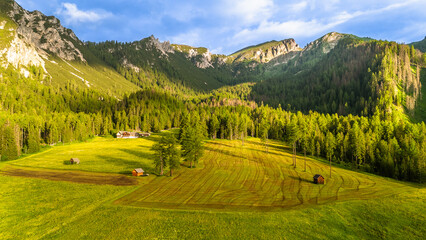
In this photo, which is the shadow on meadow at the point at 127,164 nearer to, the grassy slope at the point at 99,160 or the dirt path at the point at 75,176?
the grassy slope at the point at 99,160

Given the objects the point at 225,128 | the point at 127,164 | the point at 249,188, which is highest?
the point at 225,128

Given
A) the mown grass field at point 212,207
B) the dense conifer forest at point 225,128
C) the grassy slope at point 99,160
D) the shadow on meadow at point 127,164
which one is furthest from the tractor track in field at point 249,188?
the grassy slope at point 99,160

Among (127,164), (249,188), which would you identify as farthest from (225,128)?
(249,188)

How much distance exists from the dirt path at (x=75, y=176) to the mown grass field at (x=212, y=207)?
1.45 meters

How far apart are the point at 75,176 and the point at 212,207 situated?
155ft

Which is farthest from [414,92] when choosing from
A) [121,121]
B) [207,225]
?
[121,121]

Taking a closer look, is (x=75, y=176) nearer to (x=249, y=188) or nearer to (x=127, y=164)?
(x=127, y=164)

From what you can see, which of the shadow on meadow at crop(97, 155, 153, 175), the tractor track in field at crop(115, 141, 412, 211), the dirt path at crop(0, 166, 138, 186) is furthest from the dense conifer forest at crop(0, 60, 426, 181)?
the shadow on meadow at crop(97, 155, 153, 175)

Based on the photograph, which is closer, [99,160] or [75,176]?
[75,176]

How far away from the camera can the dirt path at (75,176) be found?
187 feet

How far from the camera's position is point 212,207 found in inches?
1631

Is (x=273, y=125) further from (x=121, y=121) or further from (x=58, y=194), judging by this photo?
(x=58, y=194)

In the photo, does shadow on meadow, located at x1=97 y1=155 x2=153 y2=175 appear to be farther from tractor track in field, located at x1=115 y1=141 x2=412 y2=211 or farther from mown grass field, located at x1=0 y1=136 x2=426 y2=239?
tractor track in field, located at x1=115 y1=141 x2=412 y2=211

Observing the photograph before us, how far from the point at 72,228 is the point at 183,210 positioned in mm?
18562
